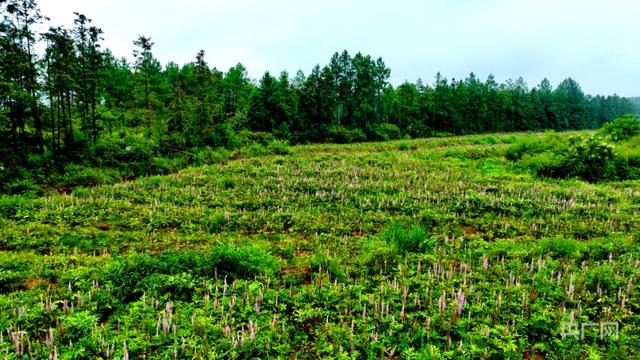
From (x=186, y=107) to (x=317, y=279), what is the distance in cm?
2984

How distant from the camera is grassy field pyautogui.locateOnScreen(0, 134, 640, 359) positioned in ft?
16.9

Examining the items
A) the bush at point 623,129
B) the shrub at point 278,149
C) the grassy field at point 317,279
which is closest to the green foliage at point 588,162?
the grassy field at point 317,279

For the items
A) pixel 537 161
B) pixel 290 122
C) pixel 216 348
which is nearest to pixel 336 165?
pixel 537 161

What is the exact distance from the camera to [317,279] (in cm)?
702

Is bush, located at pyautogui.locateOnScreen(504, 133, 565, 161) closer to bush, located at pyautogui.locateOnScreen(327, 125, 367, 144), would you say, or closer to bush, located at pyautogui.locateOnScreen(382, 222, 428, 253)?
bush, located at pyautogui.locateOnScreen(382, 222, 428, 253)

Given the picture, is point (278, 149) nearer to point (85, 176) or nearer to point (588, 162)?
point (85, 176)

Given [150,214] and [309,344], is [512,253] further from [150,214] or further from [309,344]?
[150,214]

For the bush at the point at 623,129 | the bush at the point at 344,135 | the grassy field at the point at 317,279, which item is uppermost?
the bush at the point at 344,135

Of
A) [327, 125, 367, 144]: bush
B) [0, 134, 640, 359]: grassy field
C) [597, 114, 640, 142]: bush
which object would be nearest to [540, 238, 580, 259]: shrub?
[0, 134, 640, 359]: grassy field

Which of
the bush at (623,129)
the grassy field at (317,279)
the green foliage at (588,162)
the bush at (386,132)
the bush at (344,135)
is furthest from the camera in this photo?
the bush at (386,132)

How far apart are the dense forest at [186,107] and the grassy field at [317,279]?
12.0m

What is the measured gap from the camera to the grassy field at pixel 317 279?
5.14 meters

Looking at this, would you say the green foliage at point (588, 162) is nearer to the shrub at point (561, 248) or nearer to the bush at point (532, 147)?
the bush at point (532, 147)

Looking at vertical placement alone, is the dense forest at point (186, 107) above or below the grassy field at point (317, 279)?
above
